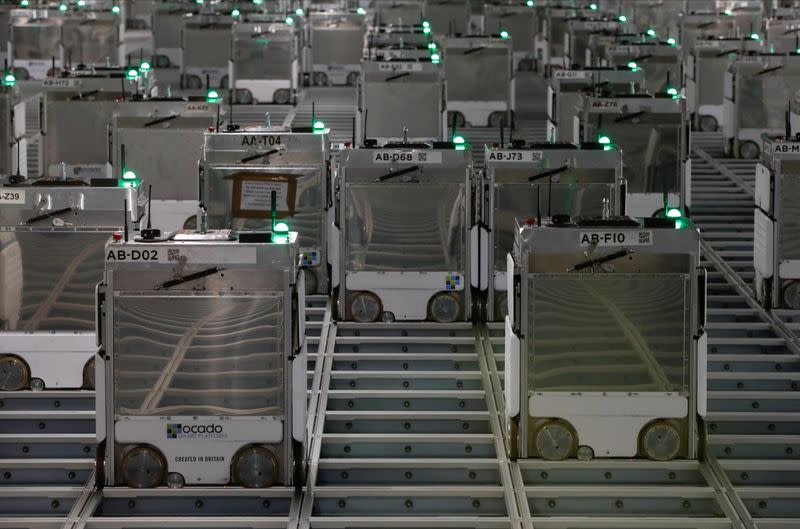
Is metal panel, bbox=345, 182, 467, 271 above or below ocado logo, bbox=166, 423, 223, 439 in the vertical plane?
above

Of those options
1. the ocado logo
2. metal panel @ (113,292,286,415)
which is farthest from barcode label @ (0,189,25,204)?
the ocado logo

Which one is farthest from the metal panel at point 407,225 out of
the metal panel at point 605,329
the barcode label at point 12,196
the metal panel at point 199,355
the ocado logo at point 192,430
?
the ocado logo at point 192,430

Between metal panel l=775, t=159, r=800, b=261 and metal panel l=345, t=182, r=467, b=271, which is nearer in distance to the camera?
metal panel l=345, t=182, r=467, b=271

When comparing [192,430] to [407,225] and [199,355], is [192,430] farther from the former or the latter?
[407,225]

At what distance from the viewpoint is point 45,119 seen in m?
20.7

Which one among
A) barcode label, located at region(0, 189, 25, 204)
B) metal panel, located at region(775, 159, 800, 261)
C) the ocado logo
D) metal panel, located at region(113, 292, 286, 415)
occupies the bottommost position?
the ocado logo

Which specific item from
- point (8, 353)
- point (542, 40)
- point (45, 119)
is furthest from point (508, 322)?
point (542, 40)

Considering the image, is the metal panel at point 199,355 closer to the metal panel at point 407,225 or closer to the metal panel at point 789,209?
the metal panel at point 407,225

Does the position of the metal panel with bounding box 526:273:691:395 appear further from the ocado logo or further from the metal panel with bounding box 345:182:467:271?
the metal panel with bounding box 345:182:467:271

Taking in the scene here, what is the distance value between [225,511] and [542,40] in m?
23.1

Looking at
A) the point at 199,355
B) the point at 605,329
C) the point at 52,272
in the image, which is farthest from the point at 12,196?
the point at 605,329

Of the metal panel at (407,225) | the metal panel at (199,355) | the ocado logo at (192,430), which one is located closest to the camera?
the metal panel at (199,355)

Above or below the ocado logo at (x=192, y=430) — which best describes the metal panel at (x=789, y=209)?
above

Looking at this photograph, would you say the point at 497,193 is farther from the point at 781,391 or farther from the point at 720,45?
the point at 720,45
